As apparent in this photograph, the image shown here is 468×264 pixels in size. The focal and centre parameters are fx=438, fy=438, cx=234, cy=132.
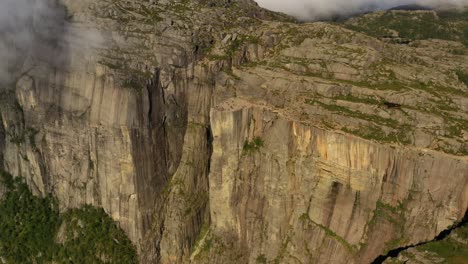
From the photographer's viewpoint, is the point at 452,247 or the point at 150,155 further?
the point at 150,155

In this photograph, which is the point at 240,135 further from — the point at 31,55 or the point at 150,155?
the point at 31,55

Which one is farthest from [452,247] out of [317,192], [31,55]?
[31,55]

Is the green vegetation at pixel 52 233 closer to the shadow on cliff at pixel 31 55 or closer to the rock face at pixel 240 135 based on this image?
the rock face at pixel 240 135

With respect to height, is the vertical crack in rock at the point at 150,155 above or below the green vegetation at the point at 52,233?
above

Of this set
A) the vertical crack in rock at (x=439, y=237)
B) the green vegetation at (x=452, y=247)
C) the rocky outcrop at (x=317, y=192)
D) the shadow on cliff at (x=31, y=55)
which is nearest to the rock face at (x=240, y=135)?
the rocky outcrop at (x=317, y=192)

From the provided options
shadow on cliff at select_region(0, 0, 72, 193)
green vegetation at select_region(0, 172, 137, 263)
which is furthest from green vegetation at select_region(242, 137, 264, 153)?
shadow on cliff at select_region(0, 0, 72, 193)

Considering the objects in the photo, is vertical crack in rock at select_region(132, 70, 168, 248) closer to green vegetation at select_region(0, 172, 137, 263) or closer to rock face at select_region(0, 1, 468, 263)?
rock face at select_region(0, 1, 468, 263)

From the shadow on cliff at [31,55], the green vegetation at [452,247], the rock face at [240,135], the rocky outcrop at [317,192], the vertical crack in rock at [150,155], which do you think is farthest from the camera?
the shadow on cliff at [31,55]
